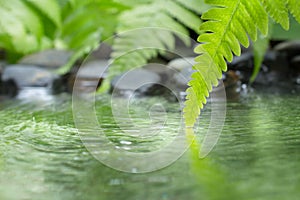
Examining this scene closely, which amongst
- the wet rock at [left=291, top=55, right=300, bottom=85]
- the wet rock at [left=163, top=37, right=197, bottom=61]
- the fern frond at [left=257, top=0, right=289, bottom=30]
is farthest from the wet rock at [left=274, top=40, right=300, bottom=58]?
the fern frond at [left=257, top=0, right=289, bottom=30]

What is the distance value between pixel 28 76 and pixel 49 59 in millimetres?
228

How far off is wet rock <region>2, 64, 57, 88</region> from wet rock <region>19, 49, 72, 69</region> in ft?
0.49

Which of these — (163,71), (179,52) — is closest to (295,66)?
(179,52)

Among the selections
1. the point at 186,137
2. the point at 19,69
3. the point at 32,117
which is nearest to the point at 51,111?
the point at 32,117

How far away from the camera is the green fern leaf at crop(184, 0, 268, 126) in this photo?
18.3 inches

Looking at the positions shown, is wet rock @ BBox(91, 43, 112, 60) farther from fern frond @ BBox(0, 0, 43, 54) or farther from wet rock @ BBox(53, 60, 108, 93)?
fern frond @ BBox(0, 0, 43, 54)

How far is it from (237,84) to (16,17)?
678 mm

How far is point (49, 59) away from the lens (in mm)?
1714

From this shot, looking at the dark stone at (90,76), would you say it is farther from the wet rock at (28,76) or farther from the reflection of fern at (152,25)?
the reflection of fern at (152,25)

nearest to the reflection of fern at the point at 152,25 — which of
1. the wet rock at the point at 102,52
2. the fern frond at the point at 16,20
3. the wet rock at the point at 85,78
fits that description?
the wet rock at the point at 85,78

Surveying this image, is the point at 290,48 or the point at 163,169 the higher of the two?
the point at 290,48

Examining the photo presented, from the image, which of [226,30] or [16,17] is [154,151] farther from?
[16,17]

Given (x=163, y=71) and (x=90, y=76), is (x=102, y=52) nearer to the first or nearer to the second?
(x=90, y=76)

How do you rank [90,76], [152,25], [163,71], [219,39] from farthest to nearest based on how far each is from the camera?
[90,76] < [163,71] < [152,25] < [219,39]
